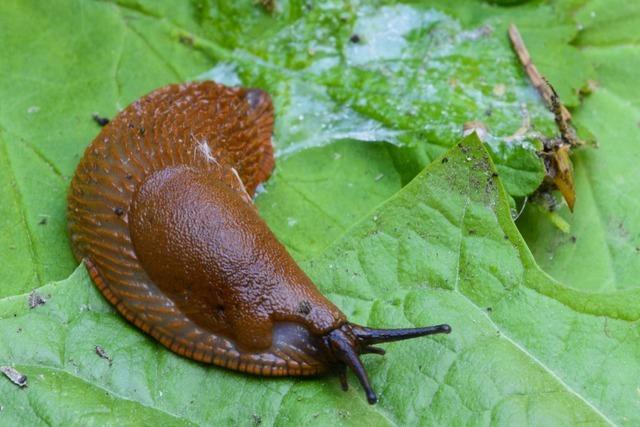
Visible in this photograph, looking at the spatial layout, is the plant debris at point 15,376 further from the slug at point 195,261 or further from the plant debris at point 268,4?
the plant debris at point 268,4

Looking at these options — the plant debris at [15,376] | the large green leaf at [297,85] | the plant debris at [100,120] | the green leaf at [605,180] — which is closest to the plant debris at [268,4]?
the large green leaf at [297,85]

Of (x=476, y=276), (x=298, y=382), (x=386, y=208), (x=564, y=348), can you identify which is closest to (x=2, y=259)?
(x=298, y=382)

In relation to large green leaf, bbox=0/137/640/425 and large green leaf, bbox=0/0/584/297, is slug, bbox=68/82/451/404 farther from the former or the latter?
large green leaf, bbox=0/0/584/297

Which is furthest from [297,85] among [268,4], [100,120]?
[100,120]

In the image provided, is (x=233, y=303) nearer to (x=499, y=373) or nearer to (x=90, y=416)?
(x=90, y=416)

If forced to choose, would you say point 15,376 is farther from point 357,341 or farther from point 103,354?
point 357,341

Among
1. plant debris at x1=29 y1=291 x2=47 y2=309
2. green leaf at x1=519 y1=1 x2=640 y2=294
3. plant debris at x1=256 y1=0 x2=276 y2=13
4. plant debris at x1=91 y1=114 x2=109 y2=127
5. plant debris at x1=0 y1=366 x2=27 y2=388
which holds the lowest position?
green leaf at x1=519 y1=1 x2=640 y2=294

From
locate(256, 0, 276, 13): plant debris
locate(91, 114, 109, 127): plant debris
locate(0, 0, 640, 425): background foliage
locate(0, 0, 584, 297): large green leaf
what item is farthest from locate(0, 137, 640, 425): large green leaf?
locate(256, 0, 276, 13): plant debris
